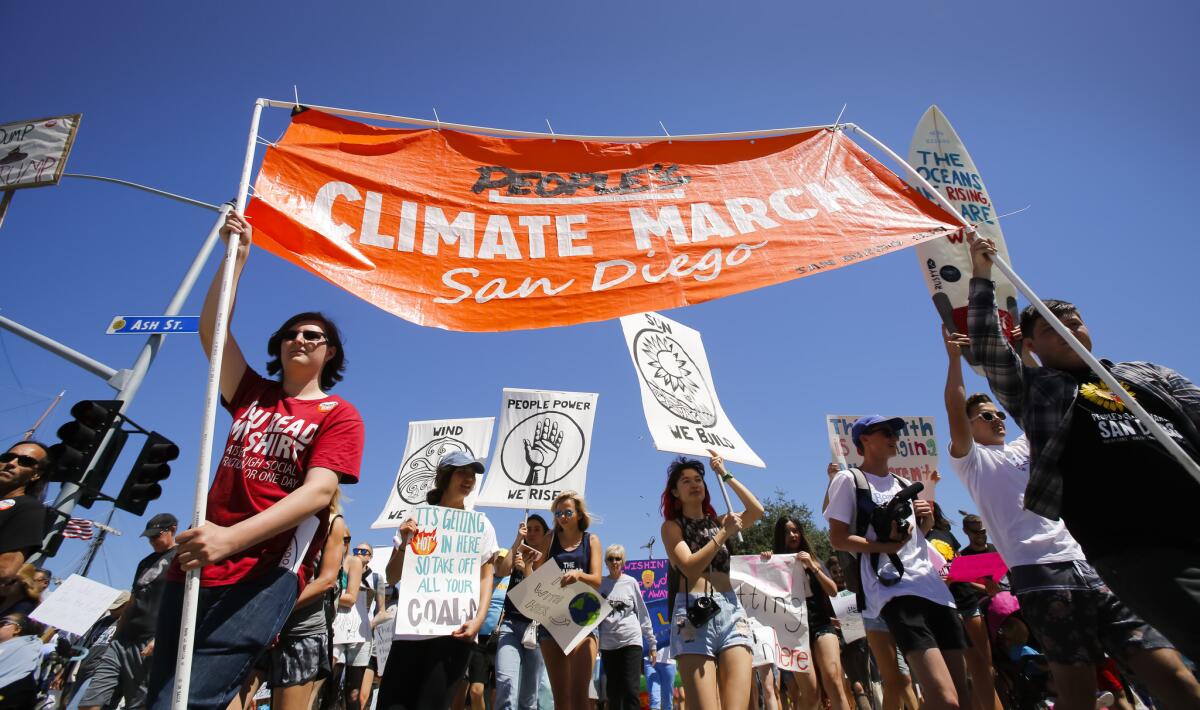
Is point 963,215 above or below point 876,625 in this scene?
above


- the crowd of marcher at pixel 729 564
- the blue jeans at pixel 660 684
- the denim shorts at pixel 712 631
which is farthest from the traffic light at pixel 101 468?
the denim shorts at pixel 712 631

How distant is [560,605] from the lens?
17.2 ft

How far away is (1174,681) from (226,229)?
4.42 meters

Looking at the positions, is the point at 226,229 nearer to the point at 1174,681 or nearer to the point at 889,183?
the point at 889,183

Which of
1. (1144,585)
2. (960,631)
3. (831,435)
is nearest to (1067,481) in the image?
(1144,585)

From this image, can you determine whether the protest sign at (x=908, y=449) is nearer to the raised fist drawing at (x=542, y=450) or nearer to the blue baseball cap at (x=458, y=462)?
the raised fist drawing at (x=542, y=450)

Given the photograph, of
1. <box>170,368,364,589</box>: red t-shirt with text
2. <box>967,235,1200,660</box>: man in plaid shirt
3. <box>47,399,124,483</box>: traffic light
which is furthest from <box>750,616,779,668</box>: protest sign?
<box>47,399,124,483</box>: traffic light

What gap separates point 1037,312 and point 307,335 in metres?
3.37

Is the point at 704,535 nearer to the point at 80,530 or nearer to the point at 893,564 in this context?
the point at 893,564

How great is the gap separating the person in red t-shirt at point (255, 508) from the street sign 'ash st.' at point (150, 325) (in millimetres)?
7177

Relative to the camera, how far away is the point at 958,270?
470 cm

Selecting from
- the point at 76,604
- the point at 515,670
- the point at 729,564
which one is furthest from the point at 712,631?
the point at 76,604

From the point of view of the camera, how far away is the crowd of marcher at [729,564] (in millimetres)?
2305

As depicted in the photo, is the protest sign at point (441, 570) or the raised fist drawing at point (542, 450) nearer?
the protest sign at point (441, 570)
